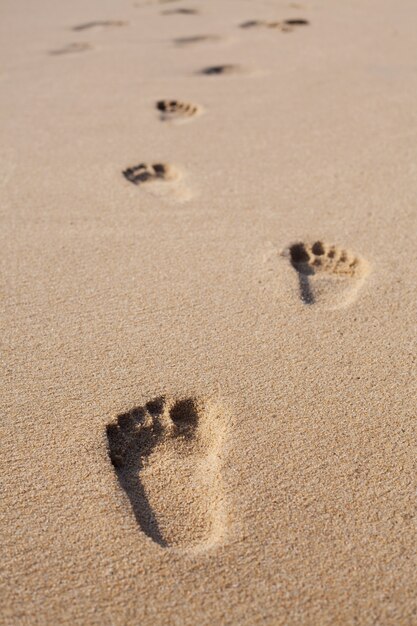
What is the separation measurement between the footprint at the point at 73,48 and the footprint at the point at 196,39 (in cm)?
47

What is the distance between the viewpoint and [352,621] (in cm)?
110

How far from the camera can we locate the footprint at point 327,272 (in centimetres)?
178

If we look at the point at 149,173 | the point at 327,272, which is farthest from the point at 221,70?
the point at 327,272

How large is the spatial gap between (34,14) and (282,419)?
372 centimetres

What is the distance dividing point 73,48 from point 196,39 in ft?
2.13

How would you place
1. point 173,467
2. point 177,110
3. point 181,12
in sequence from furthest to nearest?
point 181,12, point 177,110, point 173,467

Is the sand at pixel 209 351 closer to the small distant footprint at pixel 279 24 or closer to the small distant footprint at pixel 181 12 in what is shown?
the small distant footprint at pixel 279 24

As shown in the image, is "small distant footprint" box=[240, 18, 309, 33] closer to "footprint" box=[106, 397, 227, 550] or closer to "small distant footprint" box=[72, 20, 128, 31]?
"small distant footprint" box=[72, 20, 128, 31]

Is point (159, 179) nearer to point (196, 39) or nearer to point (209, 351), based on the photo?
point (209, 351)

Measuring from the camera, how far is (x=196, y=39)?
12.2 ft

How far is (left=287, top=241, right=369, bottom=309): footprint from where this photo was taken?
5.83ft

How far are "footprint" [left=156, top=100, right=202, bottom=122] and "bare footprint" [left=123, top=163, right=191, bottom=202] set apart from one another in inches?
18.4

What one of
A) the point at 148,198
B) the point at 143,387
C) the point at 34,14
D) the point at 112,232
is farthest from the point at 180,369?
the point at 34,14

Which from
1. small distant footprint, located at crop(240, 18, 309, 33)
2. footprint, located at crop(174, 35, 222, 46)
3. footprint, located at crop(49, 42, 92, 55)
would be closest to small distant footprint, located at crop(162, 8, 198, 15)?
small distant footprint, located at crop(240, 18, 309, 33)
